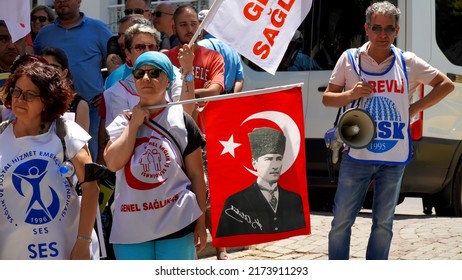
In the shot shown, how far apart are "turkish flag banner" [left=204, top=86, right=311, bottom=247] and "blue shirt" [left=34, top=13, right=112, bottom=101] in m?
2.73

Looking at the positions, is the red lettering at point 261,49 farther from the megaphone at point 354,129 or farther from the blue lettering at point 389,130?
the blue lettering at point 389,130

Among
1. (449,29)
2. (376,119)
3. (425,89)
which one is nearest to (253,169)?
(376,119)

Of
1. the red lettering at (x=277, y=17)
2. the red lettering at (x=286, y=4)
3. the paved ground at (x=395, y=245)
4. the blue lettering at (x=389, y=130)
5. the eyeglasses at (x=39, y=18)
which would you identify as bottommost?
the paved ground at (x=395, y=245)

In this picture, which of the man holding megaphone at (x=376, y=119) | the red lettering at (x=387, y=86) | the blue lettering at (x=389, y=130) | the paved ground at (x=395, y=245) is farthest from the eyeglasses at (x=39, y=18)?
the blue lettering at (x=389, y=130)

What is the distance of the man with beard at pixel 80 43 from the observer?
8.09 meters

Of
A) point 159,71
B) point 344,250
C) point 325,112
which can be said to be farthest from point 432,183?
point 159,71

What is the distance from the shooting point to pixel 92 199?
4.70 meters

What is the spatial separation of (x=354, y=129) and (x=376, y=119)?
15 centimetres

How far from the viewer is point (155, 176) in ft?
16.8

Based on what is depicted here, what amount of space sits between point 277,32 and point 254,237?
122 cm

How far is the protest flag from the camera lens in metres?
Result: 7.16

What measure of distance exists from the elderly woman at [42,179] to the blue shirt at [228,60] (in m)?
2.69
